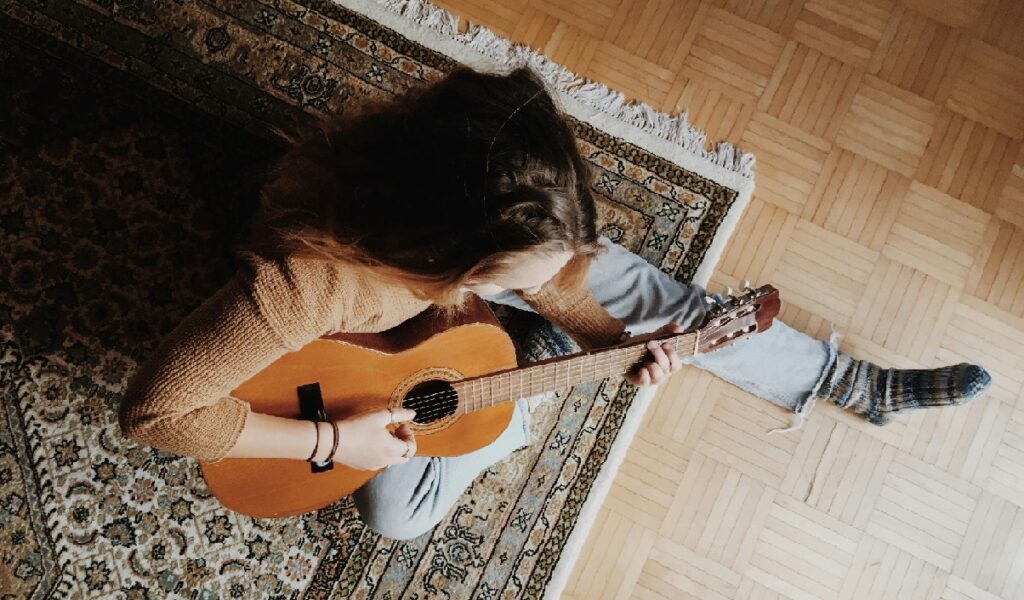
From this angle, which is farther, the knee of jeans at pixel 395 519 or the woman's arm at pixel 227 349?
the knee of jeans at pixel 395 519

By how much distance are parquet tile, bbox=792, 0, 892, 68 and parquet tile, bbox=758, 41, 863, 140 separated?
0.02 m

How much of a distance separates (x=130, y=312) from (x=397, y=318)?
610 millimetres

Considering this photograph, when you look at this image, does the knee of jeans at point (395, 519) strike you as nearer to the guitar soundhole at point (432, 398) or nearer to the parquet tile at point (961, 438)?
the guitar soundhole at point (432, 398)

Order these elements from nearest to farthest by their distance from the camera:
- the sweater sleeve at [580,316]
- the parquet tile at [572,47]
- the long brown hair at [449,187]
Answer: the long brown hair at [449,187] → the sweater sleeve at [580,316] → the parquet tile at [572,47]

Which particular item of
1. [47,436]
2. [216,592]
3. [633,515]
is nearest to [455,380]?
[633,515]

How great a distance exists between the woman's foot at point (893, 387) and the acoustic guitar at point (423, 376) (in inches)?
13.9

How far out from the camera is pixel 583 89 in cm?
141

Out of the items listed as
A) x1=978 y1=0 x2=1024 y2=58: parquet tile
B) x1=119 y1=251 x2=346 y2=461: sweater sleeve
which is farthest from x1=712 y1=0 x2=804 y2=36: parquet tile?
x1=119 y1=251 x2=346 y2=461: sweater sleeve

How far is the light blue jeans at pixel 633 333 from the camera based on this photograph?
3.72ft

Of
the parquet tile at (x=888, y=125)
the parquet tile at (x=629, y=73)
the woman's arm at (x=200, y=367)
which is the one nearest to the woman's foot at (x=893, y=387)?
the parquet tile at (x=888, y=125)

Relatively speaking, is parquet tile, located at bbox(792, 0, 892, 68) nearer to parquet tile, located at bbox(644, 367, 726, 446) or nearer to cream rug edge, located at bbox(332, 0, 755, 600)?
cream rug edge, located at bbox(332, 0, 755, 600)

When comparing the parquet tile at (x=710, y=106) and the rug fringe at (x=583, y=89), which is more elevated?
the parquet tile at (x=710, y=106)

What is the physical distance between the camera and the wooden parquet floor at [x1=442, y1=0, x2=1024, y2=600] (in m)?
1.31

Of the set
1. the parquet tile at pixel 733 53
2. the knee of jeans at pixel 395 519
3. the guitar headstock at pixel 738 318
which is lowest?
the knee of jeans at pixel 395 519
